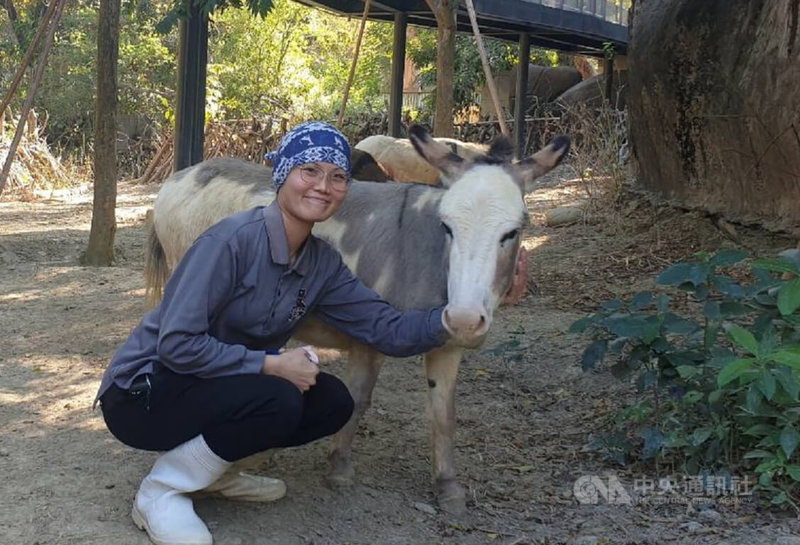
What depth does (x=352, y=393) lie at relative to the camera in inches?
137

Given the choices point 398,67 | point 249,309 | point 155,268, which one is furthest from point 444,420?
point 398,67

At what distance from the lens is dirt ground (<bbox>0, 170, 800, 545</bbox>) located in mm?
3057

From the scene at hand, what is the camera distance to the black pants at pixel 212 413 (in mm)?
2691

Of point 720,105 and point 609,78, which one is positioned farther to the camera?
point 609,78

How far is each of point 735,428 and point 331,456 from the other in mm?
1561

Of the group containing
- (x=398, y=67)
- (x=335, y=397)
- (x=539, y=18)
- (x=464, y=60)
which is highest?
(x=539, y=18)

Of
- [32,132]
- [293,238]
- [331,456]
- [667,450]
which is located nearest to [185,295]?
[293,238]

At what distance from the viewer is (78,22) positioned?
17906 millimetres

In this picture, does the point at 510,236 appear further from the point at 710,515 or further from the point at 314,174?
the point at 710,515

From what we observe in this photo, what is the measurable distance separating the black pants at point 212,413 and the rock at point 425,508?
0.69 meters

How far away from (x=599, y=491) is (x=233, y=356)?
5.36 ft

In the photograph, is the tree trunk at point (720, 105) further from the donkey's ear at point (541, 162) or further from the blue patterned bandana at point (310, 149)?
the blue patterned bandana at point (310, 149)

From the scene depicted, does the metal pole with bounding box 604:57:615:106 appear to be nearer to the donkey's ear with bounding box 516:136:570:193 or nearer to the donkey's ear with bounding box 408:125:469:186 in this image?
the donkey's ear with bounding box 516:136:570:193

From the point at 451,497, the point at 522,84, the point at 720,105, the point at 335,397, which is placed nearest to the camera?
the point at 335,397
